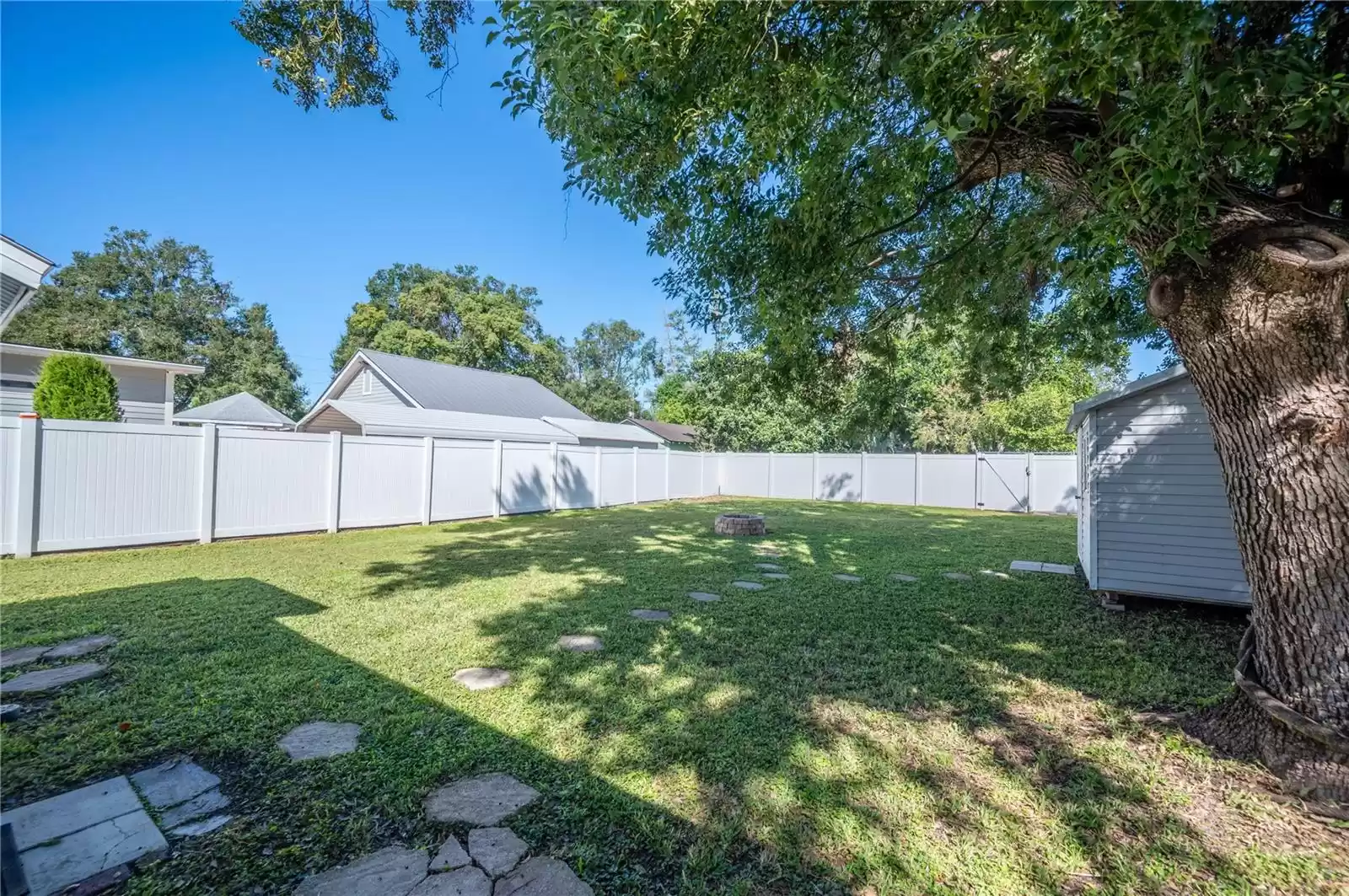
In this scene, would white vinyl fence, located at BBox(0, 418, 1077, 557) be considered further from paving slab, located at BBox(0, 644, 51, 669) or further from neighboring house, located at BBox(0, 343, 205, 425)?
neighboring house, located at BBox(0, 343, 205, 425)

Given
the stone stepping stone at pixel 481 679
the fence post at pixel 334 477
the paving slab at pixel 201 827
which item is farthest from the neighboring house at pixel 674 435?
the paving slab at pixel 201 827

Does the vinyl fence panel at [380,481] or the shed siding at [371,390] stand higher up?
the shed siding at [371,390]

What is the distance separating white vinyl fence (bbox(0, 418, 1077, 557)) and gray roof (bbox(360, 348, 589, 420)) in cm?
535

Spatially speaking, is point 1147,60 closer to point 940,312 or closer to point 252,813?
point 940,312

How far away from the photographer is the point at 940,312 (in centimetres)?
466

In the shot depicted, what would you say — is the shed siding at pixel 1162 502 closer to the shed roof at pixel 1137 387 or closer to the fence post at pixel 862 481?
the shed roof at pixel 1137 387

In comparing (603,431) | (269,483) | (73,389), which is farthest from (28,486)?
(603,431)

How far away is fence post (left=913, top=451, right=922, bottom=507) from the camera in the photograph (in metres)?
14.9

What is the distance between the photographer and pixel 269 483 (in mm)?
7352

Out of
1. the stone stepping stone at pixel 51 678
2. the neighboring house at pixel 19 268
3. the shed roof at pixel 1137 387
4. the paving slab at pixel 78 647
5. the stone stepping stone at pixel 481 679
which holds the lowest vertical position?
the stone stepping stone at pixel 481 679

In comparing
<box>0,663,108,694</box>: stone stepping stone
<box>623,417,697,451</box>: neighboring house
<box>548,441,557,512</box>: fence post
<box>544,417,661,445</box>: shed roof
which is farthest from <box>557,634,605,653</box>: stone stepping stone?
<box>623,417,697,451</box>: neighboring house

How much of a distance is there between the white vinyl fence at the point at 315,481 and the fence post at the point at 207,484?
1cm

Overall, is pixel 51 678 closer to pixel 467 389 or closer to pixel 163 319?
pixel 467 389

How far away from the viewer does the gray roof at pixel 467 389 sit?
15.5 m
